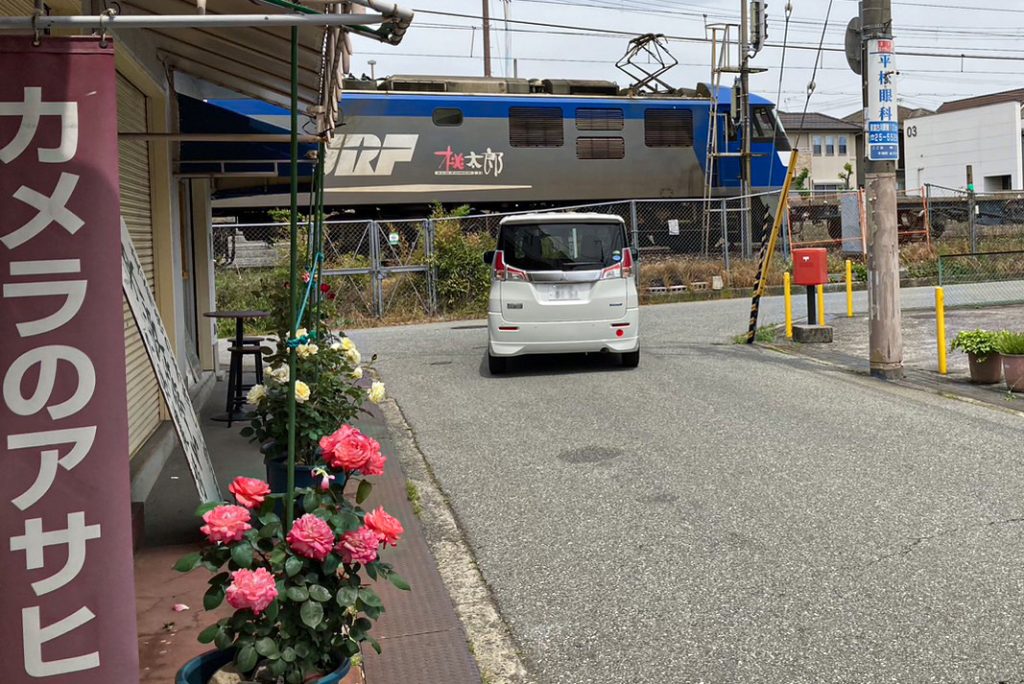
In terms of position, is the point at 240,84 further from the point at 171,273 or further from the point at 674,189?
the point at 674,189

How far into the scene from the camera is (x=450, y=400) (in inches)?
427

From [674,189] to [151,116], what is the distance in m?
19.2

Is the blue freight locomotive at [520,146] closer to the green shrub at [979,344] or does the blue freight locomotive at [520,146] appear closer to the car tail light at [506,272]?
the car tail light at [506,272]

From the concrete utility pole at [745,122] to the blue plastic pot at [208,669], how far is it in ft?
70.6

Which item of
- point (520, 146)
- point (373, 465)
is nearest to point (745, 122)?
point (520, 146)

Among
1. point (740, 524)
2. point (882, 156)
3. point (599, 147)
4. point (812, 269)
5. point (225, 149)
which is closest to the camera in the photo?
point (740, 524)

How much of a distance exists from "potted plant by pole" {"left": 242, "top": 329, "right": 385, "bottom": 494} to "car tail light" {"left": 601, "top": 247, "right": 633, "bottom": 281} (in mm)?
5433

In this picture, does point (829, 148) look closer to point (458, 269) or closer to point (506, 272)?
point (458, 269)

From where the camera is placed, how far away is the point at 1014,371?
10.2 meters

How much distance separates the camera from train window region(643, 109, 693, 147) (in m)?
25.7

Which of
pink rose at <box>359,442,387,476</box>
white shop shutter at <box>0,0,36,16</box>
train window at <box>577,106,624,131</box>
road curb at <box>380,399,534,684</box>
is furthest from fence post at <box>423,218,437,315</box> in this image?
pink rose at <box>359,442,387,476</box>

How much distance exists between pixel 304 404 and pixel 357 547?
3.04 m

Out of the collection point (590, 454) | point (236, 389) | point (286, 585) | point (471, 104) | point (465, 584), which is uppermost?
point (471, 104)

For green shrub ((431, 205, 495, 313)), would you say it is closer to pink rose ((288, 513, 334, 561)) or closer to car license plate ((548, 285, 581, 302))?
car license plate ((548, 285, 581, 302))
